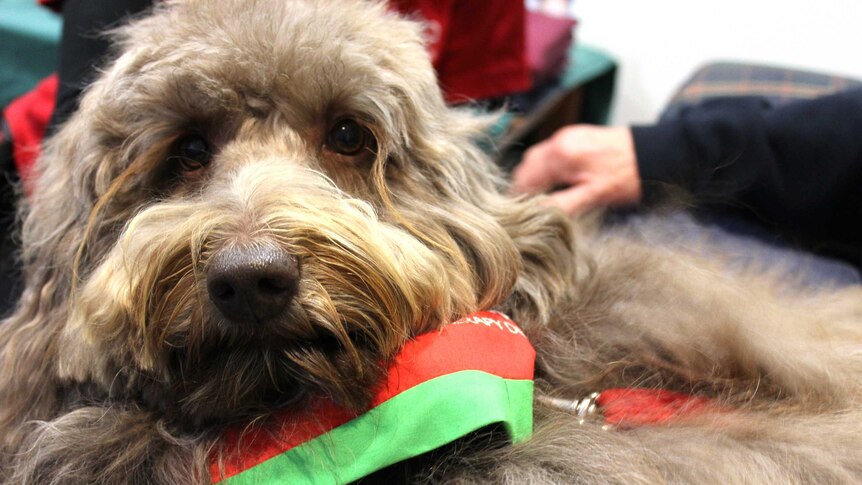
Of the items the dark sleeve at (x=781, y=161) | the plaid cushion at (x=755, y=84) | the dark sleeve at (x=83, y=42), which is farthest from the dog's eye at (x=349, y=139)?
the plaid cushion at (x=755, y=84)

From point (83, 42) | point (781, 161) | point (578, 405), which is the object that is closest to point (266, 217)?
point (578, 405)

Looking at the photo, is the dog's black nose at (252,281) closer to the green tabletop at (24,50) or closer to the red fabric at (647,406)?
the red fabric at (647,406)

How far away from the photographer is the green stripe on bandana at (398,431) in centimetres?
83

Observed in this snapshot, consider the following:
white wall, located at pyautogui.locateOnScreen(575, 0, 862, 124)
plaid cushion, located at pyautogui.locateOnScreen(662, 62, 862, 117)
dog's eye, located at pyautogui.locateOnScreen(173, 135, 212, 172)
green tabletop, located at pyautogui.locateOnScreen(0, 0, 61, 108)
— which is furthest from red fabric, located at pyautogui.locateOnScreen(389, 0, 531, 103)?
white wall, located at pyautogui.locateOnScreen(575, 0, 862, 124)

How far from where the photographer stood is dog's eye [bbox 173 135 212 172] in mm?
1054

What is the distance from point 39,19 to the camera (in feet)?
8.35

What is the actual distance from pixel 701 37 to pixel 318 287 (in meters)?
3.27

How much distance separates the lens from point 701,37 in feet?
11.4

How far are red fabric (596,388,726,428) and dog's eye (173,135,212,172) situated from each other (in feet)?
2.28

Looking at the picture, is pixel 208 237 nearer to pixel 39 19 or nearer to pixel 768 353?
Result: pixel 768 353

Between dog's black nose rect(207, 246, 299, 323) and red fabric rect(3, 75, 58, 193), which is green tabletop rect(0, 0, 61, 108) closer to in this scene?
red fabric rect(3, 75, 58, 193)

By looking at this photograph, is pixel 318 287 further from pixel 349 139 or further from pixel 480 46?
pixel 480 46

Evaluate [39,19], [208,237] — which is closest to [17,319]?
[208,237]

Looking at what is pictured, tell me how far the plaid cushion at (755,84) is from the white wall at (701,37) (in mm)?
1048
